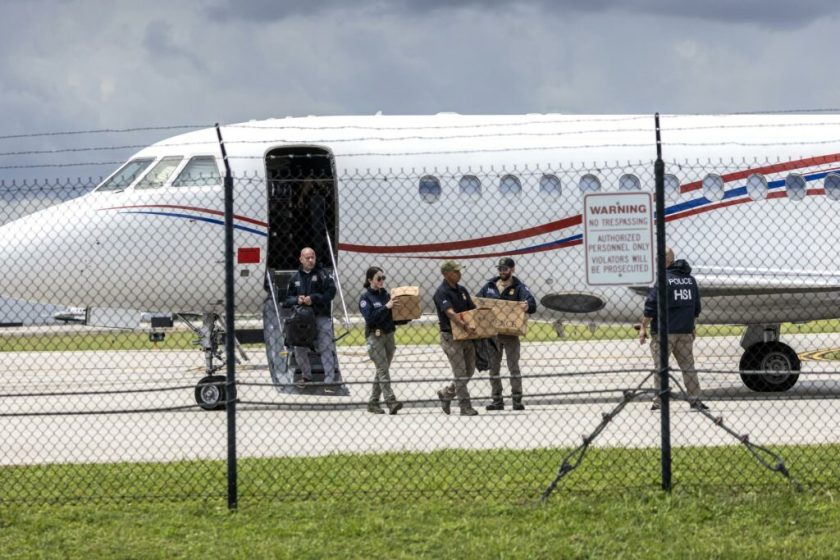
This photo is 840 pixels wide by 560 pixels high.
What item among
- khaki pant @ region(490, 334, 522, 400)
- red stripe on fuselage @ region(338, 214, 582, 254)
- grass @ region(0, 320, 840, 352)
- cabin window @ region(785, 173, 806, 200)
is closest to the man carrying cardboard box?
khaki pant @ region(490, 334, 522, 400)

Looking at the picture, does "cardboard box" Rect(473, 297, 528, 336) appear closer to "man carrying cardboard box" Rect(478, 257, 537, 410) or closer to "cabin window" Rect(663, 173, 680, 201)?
"man carrying cardboard box" Rect(478, 257, 537, 410)

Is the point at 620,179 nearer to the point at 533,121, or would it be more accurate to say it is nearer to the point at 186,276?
the point at 533,121

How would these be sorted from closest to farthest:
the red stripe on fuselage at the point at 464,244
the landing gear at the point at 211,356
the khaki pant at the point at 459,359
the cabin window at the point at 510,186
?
the khaki pant at the point at 459,359
the landing gear at the point at 211,356
the red stripe on fuselage at the point at 464,244
the cabin window at the point at 510,186

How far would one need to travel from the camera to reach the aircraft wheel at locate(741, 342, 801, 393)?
60.8ft

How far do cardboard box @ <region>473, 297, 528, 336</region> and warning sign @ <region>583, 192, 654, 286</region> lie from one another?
6.03 metres

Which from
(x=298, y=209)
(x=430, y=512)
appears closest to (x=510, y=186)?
(x=298, y=209)

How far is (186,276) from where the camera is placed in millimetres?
17750

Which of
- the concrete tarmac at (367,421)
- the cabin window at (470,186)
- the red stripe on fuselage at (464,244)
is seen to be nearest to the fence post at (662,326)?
the concrete tarmac at (367,421)

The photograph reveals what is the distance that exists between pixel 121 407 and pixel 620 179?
25.6 feet

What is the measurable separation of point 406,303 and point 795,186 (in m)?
6.39

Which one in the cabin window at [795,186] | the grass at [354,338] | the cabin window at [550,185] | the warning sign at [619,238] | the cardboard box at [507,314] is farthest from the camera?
the grass at [354,338]

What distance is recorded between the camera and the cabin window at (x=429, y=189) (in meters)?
18.3

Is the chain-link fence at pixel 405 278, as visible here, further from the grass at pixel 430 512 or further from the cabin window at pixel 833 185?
the grass at pixel 430 512

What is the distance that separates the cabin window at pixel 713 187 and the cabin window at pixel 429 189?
3.81 m
